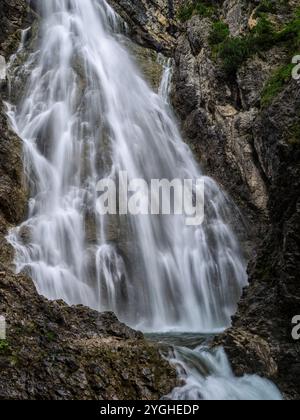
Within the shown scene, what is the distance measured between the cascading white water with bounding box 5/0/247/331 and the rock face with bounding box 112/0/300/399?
113 cm

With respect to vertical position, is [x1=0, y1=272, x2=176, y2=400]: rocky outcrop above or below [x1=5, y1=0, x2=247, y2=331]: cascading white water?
below

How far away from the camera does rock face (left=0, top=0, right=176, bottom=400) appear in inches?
274

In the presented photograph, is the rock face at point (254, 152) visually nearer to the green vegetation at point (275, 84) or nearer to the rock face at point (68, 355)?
the green vegetation at point (275, 84)

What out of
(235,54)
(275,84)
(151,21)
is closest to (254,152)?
(275,84)

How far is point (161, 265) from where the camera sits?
1534cm

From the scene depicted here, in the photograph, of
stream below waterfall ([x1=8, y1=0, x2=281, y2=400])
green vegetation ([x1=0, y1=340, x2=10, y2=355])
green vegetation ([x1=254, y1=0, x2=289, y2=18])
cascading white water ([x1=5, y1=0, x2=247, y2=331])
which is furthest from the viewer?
green vegetation ([x1=254, y1=0, x2=289, y2=18])

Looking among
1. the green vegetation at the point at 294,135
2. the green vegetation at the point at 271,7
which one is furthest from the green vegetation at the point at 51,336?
the green vegetation at the point at 271,7

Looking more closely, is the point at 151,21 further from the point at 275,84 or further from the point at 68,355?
the point at 68,355

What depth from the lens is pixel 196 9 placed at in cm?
2622

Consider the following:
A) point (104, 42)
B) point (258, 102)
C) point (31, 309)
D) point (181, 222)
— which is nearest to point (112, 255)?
point (181, 222)

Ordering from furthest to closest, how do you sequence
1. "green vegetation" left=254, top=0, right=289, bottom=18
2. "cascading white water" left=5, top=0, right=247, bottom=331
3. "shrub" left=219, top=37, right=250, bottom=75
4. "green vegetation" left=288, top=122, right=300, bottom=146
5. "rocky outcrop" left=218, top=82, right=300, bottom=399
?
1. "green vegetation" left=254, top=0, right=289, bottom=18
2. "shrub" left=219, top=37, right=250, bottom=75
3. "cascading white water" left=5, top=0, right=247, bottom=331
4. "green vegetation" left=288, top=122, right=300, bottom=146
5. "rocky outcrop" left=218, top=82, right=300, bottom=399

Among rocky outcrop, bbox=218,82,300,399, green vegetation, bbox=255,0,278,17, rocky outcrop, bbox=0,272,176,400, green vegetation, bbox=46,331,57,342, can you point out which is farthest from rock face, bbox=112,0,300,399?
green vegetation, bbox=46,331,57,342

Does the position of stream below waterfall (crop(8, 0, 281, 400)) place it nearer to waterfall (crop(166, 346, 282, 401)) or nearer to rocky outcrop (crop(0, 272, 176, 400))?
waterfall (crop(166, 346, 282, 401))

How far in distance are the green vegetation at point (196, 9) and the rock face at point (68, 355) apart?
21.3 metres
